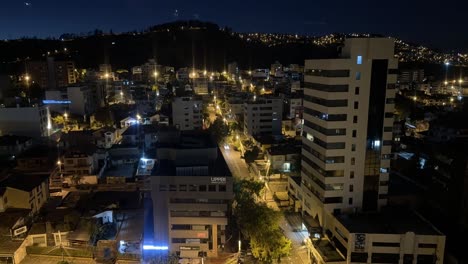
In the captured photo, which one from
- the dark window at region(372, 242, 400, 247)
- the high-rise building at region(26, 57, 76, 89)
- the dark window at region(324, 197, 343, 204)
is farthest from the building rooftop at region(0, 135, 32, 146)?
the dark window at region(372, 242, 400, 247)

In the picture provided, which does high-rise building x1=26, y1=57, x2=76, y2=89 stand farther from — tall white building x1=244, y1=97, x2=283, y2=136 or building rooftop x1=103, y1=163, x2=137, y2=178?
building rooftop x1=103, y1=163, x2=137, y2=178

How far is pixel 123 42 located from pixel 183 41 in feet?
42.5

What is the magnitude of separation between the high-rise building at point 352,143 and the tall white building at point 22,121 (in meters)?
21.3

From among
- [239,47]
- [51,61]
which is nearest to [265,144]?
[51,61]

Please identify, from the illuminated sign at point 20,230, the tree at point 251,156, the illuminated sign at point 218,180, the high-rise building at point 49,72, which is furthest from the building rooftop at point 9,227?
the high-rise building at point 49,72

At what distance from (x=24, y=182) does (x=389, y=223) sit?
638 inches

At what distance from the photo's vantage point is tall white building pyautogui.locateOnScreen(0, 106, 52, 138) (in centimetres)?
2675

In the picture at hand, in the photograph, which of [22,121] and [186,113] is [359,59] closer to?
[186,113]

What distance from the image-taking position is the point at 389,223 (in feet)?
43.3

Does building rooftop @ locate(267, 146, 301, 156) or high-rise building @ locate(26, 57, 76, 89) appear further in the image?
high-rise building @ locate(26, 57, 76, 89)

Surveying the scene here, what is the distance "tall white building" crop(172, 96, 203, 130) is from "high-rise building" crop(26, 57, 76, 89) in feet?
70.1

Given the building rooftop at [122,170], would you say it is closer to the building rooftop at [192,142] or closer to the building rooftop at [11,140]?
the building rooftop at [192,142]

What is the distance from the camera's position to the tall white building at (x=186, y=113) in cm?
3225

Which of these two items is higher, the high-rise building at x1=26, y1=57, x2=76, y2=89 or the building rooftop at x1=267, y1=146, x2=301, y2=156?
the high-rise building at x1=26, y1=57, x2=76, y2=89
